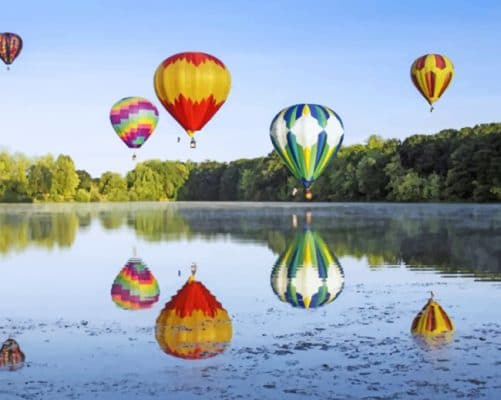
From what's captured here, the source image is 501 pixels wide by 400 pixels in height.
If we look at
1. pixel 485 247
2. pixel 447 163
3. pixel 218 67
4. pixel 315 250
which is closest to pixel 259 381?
pixel 315 250

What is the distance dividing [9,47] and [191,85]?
21.2 meters

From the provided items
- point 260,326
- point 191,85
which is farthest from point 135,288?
point 191,85

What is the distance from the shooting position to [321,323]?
41.1 ft

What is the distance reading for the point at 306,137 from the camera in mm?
28703

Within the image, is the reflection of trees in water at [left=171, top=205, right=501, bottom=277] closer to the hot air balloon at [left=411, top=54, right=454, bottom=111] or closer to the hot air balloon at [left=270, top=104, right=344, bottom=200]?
the hot air balloon at [left=270, top=104, right=344, bottom=200]

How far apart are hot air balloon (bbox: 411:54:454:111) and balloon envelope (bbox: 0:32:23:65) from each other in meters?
21.5

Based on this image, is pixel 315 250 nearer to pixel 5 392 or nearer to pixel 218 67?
pixel 218 67

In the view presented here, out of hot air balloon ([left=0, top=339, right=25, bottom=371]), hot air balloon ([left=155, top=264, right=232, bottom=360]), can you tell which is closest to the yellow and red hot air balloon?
hot air balloon ([left=155, top=264, right=232, bottom=360])

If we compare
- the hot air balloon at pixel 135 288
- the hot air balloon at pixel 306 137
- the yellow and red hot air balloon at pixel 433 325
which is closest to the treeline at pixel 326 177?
the hot air balloon at pixel 306 137

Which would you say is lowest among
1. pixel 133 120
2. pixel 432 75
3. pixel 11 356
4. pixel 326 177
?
pixel 11 356

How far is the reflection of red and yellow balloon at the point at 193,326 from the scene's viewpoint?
34.6 ft

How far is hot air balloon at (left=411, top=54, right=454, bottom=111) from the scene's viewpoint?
146 feet

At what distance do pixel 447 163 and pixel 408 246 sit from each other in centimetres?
6100

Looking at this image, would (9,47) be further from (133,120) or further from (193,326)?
(193,326)
